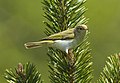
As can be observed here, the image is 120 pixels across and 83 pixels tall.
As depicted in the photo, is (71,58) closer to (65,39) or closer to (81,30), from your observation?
(81,30)

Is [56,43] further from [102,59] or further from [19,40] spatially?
[19,40]

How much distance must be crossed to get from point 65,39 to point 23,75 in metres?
0.44

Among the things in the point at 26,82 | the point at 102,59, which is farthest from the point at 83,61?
the point at 102,59

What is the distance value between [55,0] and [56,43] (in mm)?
171

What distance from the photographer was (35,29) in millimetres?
10758

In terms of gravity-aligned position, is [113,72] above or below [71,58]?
below

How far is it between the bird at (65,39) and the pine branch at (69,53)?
2cm

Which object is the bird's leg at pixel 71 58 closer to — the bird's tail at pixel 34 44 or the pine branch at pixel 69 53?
the pine branch at pixel 69 53

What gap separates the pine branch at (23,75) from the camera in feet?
4.22

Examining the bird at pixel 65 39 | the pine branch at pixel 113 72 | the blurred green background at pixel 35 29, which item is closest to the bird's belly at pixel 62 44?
the bird at pixel 65 39

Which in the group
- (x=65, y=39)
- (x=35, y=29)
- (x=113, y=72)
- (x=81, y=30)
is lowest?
(x=113, y=72)

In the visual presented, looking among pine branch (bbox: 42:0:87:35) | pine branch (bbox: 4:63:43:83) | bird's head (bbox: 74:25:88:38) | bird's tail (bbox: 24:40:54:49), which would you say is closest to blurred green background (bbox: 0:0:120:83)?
bird's tail (bbox: 24:40:54:49)

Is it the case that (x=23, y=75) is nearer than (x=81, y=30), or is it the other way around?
(x=23, y=75)

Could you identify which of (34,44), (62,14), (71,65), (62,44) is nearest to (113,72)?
(71,65)
